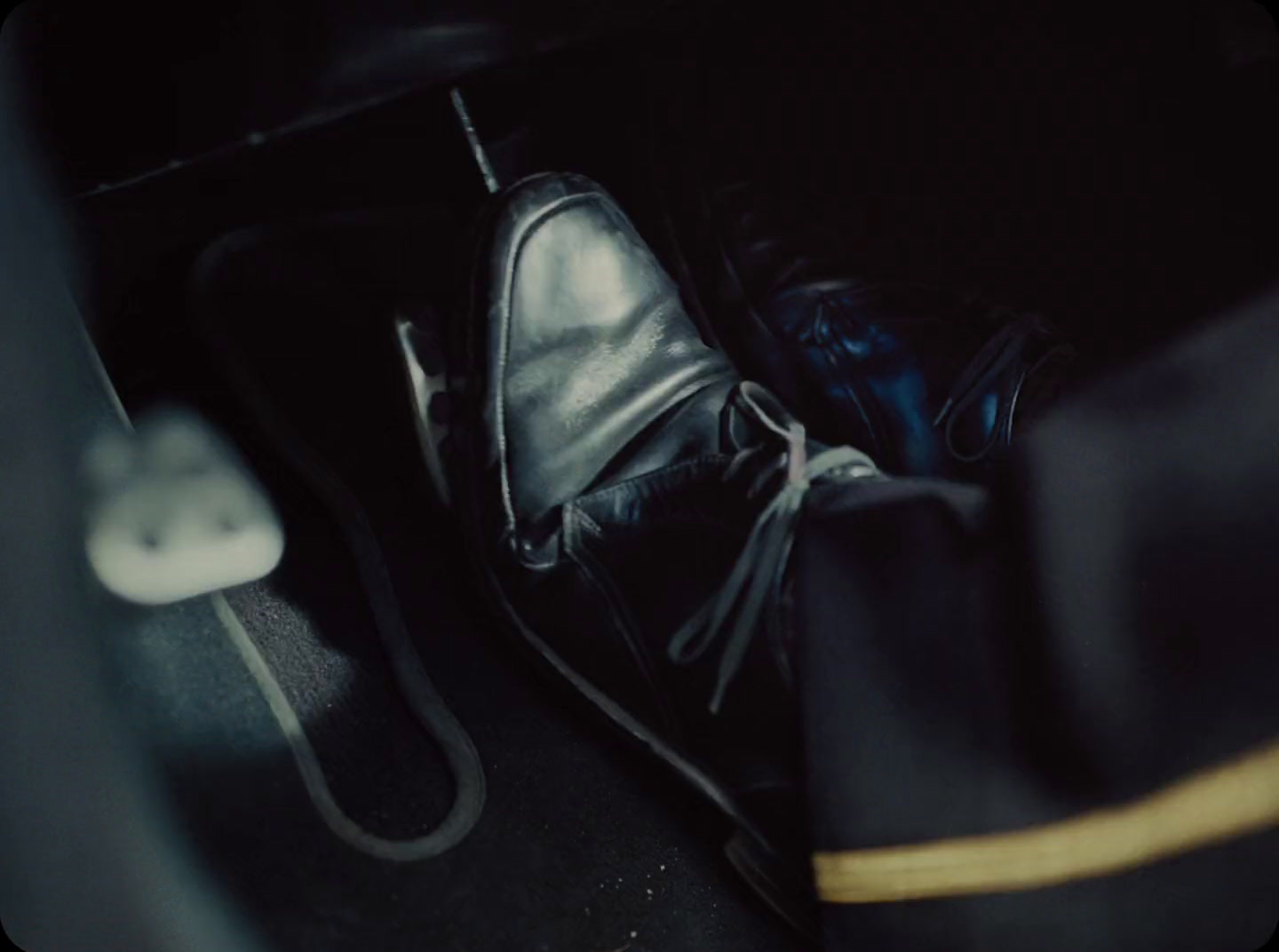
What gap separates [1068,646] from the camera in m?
0.42

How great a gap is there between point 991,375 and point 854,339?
101 mm

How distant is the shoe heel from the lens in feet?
1.89

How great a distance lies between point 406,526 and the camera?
71 centimetres

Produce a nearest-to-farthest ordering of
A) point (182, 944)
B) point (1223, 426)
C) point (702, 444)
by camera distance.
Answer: point (1223, 426) → point (182, 944) → point (702, 444)

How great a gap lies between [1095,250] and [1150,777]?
1.47 feet

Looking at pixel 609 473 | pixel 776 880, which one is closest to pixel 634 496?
pixel 609 473

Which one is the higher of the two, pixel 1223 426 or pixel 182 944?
pixel 1223 426

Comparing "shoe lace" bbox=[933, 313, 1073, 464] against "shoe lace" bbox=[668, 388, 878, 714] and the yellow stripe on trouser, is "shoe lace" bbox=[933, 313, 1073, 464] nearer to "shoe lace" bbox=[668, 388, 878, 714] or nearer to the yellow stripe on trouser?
"shoe lace" bbox=[668, 388, 878, 714]

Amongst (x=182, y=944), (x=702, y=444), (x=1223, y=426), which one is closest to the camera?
(x=1223, y=426)

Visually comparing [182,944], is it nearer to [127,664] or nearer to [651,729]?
[127,664]

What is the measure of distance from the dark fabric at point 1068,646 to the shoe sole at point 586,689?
0.06 meters

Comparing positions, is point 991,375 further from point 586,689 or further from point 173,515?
point 173,515

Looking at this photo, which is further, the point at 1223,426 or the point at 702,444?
the point at 702,444

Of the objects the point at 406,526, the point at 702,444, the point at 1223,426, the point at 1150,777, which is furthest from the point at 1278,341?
the point at 406,526
